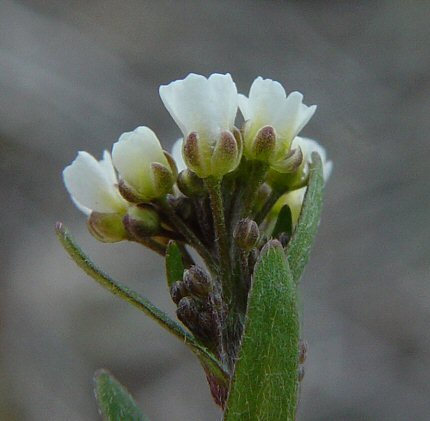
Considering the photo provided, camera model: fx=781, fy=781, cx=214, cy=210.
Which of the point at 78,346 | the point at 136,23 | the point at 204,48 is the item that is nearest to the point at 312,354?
the point at 78,346

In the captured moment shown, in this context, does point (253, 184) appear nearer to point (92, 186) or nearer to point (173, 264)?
point (173, 264)

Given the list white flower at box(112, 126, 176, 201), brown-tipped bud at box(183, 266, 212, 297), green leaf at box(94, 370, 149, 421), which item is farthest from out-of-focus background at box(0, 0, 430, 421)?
brown-tipped bud at box(183, 266, 212, 297)

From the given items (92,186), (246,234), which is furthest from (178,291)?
(92,186)

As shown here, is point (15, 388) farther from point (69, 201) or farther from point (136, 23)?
point (136, 23)

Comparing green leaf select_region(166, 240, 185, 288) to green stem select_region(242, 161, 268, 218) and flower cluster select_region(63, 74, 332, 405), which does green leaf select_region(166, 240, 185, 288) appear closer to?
flower cluster select_region(63, 74, 332, 405)

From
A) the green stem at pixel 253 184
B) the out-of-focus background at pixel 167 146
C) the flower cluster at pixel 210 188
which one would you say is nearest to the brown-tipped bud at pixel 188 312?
the flower cluster at pixel 210 188

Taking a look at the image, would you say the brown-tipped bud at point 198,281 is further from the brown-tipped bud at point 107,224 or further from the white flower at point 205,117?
the brown-tipped bud at point 107,224
